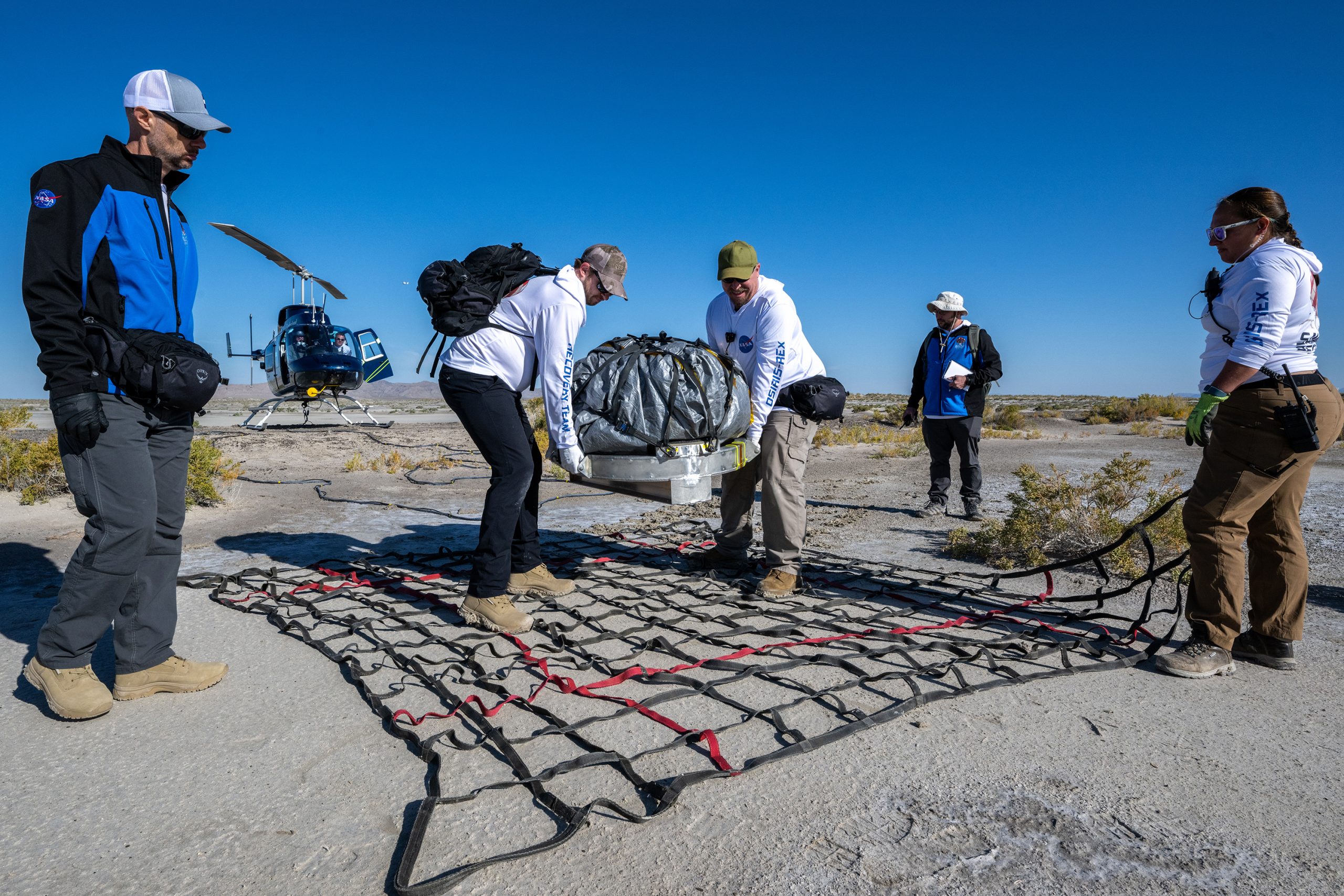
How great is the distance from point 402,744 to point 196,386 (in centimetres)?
152

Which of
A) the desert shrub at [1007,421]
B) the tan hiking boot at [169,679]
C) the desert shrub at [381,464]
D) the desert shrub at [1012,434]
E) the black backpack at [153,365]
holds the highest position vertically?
the black backpack at [153,365]

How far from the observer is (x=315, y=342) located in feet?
51.0

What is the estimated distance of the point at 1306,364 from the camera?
10.7 ft

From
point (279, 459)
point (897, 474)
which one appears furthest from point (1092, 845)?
point (279, 459)

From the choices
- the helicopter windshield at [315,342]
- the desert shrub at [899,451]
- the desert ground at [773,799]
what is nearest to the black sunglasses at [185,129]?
the desert ground at [773,799]

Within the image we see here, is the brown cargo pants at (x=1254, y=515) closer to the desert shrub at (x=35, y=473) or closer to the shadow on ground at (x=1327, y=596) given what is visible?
the shadow on ground at (x=1327, y=596)

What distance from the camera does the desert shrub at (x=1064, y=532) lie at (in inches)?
216

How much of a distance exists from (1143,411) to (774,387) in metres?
25.9

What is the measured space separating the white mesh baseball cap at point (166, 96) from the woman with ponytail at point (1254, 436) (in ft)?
13.5

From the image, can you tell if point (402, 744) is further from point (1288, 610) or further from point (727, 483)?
point (1288, 610)

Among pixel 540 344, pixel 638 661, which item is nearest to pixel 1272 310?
pixel 638 661

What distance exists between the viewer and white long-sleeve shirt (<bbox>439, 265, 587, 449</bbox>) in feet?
12.5

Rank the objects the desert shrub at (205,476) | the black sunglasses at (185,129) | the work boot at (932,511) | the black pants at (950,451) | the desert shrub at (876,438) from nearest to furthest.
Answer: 1. the black sunglasses at (185,129)
2. the black pants at (950,451)
3. the desert shrub at (205,476)
4. the work boot at (932,511)
5. the desert shrub at (876,438)

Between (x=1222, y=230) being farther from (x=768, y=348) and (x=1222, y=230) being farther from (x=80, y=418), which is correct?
(x=80, y=418)
